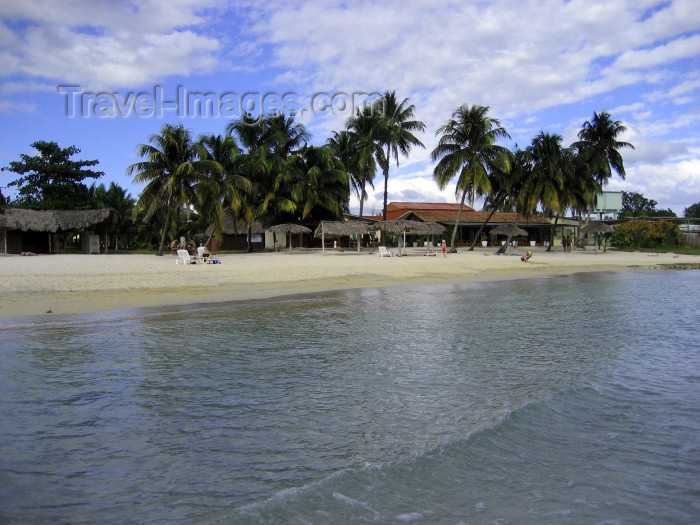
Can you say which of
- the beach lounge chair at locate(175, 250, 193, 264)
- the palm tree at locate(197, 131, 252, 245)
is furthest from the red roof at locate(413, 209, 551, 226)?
the beach lounge chair at locate(175, 250, 193, 264)

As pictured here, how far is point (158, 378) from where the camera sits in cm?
560

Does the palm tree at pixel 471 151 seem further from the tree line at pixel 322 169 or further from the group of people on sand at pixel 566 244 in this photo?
the group of people on sand at pixel 566 244

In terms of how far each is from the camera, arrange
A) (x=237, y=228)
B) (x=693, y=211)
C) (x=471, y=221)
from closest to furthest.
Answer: (x=237, y=228) → (x=471, y=221) → (x=693, y=211)

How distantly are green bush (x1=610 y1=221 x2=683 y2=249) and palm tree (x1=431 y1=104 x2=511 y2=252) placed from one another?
11.9 meters

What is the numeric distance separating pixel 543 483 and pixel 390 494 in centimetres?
100

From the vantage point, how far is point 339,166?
1385 inches

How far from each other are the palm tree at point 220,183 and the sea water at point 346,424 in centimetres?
1924

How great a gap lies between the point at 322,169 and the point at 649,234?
23043 millimetres

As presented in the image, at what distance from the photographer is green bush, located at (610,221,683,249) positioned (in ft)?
117

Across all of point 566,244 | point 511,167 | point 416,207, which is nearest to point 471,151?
point 511,167

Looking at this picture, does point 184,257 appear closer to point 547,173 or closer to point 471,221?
point 547,173

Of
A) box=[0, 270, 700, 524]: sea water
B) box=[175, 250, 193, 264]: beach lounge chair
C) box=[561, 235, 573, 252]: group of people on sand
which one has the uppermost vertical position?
box=[561, 235, 573, 252]: group of people on sand

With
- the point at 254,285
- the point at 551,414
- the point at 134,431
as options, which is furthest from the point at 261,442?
the point at 254,285

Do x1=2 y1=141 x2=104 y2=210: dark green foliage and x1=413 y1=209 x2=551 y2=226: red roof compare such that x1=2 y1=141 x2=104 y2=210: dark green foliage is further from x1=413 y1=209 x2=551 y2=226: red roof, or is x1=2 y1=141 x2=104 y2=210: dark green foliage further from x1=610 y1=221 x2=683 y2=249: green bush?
x1=610 y1=221 x2=683 y2=249: green bush
